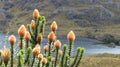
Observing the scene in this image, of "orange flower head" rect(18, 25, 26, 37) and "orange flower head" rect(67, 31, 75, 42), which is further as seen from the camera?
"orange flower head" rect(67, 31, 75, 42)

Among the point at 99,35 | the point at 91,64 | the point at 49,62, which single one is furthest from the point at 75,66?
the point at 99,35

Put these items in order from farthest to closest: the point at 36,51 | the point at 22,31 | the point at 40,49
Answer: the point at 40,49
the point at 22,31
the point at 36,51

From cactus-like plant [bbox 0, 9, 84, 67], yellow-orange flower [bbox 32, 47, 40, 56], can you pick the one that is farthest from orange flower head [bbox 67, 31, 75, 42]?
yellow-orange flower [bbox 32, 47, 40, 56]

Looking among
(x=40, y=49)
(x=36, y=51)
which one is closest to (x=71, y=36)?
(x=40, y=49)

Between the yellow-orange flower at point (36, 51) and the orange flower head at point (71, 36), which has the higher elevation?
the orange flower head at point (71, 36)

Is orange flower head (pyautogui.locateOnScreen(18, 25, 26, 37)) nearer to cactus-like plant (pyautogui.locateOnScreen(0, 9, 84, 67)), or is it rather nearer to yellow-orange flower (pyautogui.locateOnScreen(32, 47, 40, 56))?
cactus-like plant (pyautogui.locateOnScreen(0, 9, 84, 67))

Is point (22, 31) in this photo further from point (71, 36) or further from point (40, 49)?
point (71, 36)

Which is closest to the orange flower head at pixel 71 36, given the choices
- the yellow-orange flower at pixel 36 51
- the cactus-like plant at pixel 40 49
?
the cactus-like plant at pixel 40 49

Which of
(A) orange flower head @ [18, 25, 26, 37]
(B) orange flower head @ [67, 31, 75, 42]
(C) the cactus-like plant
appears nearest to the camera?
(A) orange flower head @ [18, 25, 26, 37]

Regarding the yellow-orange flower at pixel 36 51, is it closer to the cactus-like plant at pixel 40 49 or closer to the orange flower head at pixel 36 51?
the orange flower head at pixel 36 51

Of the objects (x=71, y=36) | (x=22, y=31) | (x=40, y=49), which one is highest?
(x=22, y=31)

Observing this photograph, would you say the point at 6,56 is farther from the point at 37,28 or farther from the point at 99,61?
the point at 99,61

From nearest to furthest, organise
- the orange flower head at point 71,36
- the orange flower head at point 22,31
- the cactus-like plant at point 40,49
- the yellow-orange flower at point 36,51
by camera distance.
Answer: the yellow-orange flower at point 36,51 → the orange flower head at point 22,31 → the cactus-like plant at point 40,49 → the orange flower head at point 71,36

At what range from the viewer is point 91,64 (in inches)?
1827
